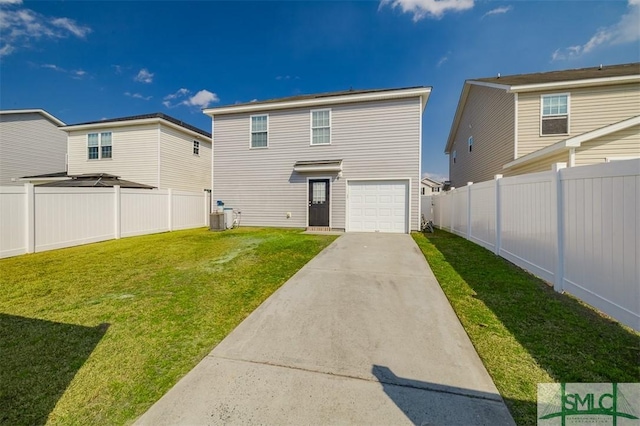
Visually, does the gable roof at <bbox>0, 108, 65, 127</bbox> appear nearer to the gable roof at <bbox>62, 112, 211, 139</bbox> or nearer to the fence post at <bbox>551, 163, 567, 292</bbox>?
the gable roof at <bbox>62, 112, 211, 139</bbox>

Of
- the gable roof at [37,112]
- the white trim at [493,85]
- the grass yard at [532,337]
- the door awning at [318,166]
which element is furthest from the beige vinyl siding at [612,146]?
the gable roof at [37,112]

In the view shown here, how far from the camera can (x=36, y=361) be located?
2277 millimetres

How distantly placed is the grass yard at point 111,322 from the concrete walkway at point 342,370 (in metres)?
0.32

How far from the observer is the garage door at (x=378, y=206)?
10.5 metres

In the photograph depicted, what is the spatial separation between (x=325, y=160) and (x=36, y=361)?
33.4 feet

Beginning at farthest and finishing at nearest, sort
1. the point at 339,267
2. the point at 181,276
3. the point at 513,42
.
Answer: the point at 513,42, the point at 339,267, the point at 181,276

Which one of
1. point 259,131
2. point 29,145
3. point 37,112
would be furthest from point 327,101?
point 29,145

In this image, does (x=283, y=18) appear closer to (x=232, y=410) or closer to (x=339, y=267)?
(x=339, y=267)

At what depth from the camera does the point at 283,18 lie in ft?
39.4

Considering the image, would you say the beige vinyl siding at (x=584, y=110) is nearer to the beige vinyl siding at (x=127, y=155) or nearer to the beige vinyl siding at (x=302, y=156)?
the beige vinyl siding at (x=302, y=156)

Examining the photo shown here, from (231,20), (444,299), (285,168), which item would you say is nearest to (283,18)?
(231,20)

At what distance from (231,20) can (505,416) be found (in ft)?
51.3

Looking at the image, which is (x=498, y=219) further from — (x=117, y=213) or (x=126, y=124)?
(x=126, y=124)

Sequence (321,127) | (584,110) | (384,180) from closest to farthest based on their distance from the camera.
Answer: (584,110) → (384,180) → (321,127)
